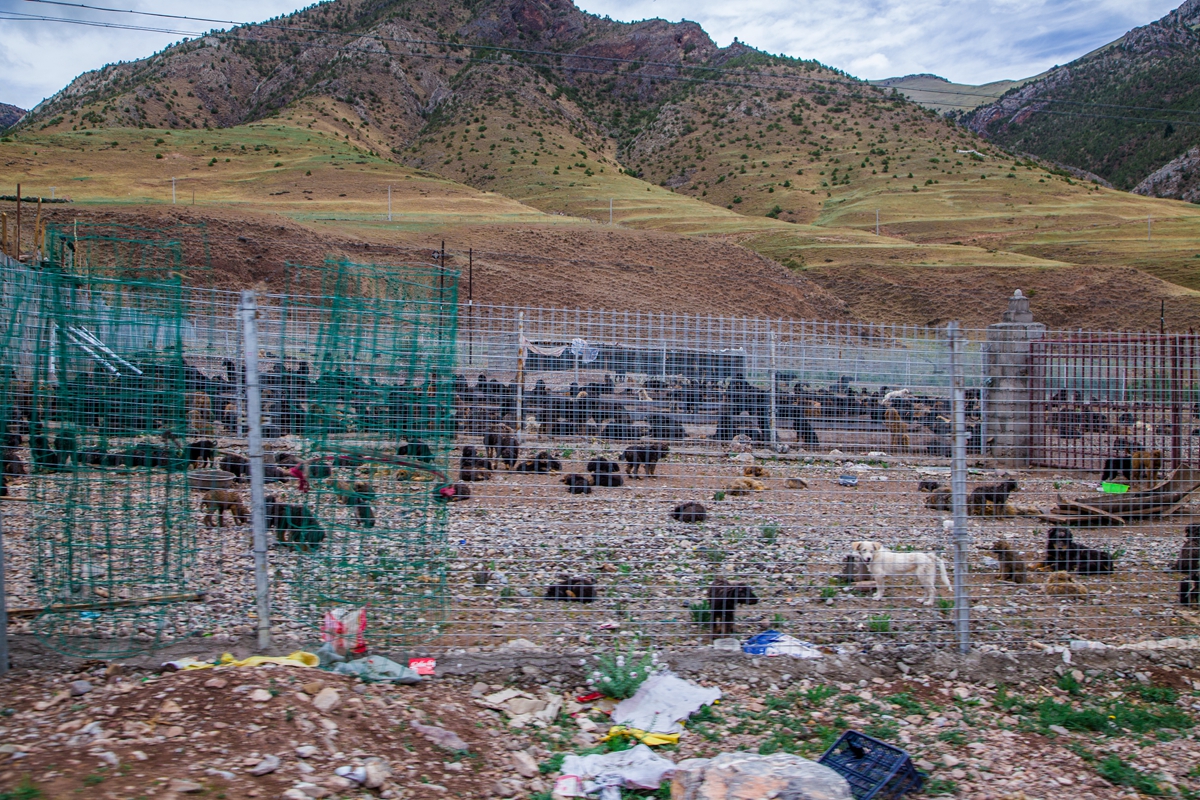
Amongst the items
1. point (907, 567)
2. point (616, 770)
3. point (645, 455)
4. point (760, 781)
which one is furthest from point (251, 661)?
point (907, 567)

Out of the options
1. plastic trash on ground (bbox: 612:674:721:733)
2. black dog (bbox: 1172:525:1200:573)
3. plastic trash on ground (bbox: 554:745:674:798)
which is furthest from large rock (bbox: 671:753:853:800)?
black dog (bbox: 1172:525:1200:573)

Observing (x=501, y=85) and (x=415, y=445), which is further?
(x=501, y=85)

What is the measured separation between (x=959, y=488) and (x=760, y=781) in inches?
103

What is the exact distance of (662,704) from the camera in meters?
4.38

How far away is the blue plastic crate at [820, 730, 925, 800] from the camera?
12.1 ft

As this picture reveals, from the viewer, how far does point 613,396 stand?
6332 mm

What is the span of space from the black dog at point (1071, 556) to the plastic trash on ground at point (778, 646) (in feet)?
8.05

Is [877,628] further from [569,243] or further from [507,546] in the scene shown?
A: [569,243]

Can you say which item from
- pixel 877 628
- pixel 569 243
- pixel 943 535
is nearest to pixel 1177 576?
pixel 943 535

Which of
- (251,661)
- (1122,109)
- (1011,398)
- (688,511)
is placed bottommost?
(251,661)

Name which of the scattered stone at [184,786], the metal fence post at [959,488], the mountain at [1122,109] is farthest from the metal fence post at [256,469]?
the mountain at [1122,109]

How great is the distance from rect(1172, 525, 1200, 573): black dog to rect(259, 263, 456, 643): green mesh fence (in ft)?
18.4

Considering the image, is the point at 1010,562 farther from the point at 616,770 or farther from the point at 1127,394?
the point at 616,770

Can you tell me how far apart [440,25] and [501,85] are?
3295cm
